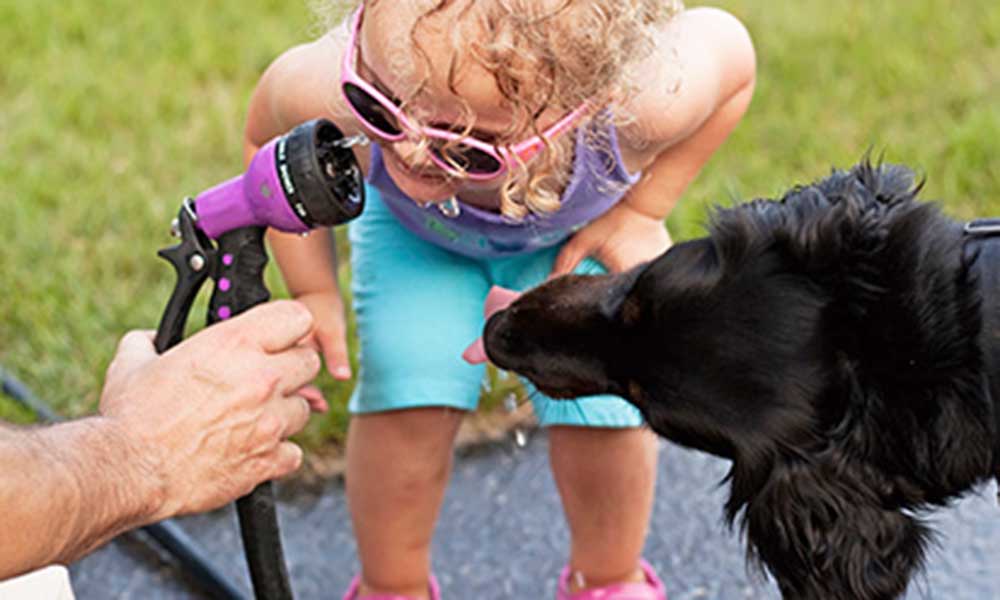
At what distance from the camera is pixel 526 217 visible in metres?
2.10

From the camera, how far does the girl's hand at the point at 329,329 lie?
2295 millimetres

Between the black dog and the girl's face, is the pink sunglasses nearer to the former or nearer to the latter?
the girl's face

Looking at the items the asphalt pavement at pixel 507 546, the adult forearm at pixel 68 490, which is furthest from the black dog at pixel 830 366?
the asphalt pavement at pixel 507 546

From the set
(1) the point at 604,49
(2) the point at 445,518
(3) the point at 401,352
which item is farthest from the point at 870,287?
(2) the point at 445,518

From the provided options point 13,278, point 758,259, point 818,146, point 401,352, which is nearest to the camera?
point 758,259

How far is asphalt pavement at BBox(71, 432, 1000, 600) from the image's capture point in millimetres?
2605

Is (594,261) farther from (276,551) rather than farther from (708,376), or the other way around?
(276,551)

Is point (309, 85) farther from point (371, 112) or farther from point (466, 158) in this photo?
point (466, 158)

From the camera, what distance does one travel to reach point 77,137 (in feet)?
12.3

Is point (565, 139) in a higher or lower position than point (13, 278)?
higher

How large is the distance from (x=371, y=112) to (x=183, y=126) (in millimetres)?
2149

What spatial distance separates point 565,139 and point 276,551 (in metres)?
0.81

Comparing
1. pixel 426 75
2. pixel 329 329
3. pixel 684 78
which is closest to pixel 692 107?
pixel 684 78

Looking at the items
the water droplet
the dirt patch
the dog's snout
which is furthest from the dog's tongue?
the dirt patch
